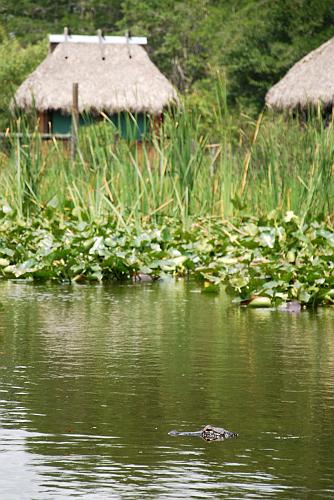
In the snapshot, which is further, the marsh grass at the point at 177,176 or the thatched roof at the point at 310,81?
the thatched roof at the point at 310,81

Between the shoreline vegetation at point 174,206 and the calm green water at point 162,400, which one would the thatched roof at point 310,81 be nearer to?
the shoreline vegetation at point 174,206

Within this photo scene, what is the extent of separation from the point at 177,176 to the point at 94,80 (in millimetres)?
18164

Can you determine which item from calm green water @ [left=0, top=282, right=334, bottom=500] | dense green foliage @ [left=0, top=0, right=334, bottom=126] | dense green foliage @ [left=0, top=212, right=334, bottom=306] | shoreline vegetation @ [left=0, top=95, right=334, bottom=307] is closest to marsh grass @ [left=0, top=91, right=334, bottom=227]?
shoreline vegetation @ [left=0, top=95, right=334, bottom=307]

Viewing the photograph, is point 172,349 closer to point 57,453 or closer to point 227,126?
point 57,453

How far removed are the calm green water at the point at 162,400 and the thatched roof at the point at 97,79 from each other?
20171 millimetres

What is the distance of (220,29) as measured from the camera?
33.8 m

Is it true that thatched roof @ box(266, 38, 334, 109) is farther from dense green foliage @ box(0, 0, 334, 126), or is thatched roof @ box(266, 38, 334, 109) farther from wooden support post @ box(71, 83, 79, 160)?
wooden support post @ box(71, 83, 79, 160)

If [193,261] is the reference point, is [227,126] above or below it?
above

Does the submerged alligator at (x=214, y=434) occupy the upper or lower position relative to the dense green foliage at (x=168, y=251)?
upper

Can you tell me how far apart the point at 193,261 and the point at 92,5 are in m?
30.6

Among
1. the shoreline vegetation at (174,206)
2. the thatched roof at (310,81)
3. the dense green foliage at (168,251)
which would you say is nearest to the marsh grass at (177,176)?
the shoreline vegetation at (174,206)

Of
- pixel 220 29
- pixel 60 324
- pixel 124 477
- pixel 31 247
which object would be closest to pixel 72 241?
pixel 31 247

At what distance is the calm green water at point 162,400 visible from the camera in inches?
160

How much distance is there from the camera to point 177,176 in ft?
37.4
